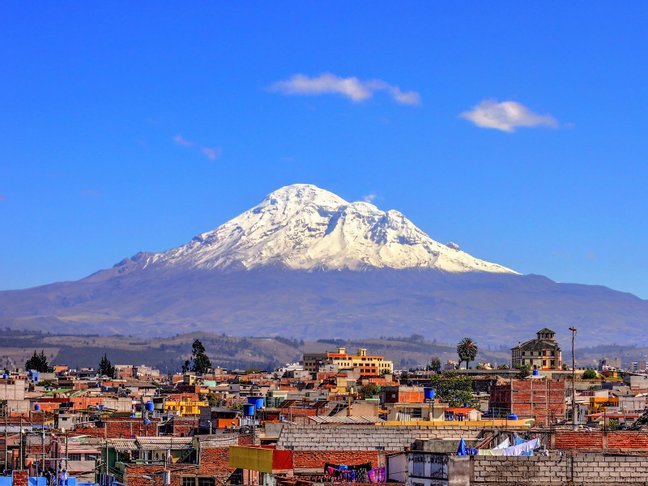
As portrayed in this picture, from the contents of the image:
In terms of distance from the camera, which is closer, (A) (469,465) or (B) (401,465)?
(A) (469,465)

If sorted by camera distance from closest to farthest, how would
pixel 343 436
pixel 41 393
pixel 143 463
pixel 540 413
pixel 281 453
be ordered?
pixel 281 453 → pixel 343 436 → pixel 143 463 → pixel 540 413 → pixel 41 393

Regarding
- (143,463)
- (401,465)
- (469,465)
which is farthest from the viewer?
(143,463)

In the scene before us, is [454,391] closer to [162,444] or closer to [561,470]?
[162,444]

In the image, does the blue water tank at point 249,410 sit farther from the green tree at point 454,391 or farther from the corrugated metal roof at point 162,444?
the green tree at point 454,391

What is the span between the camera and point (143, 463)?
54.8m

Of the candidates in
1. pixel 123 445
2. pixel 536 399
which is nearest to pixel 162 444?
pixel 123 445

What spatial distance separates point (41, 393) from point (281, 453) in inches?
4570

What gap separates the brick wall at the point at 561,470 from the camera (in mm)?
28828

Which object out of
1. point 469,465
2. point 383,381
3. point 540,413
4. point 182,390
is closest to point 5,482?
point 469,465

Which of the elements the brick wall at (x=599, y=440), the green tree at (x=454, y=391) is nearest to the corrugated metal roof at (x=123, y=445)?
the brick wall at (x=599, y=440)

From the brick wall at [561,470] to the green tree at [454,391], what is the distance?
86112 mm

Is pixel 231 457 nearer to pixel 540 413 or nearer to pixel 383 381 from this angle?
pixel 540 413

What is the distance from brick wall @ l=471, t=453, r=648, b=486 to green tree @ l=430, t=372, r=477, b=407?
86112mm

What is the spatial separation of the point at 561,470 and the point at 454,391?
115609 millimetres
